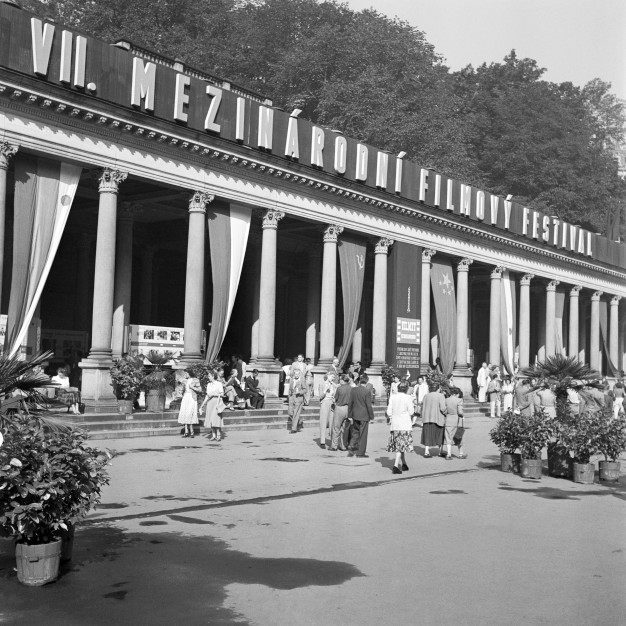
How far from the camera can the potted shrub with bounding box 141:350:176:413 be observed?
2264 cm

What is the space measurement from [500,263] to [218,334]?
64.3 feet

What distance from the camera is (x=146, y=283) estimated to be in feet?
116

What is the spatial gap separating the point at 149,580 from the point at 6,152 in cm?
1661

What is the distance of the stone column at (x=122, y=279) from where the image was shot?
26769 mm

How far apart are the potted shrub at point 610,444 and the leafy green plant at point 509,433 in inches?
58.1

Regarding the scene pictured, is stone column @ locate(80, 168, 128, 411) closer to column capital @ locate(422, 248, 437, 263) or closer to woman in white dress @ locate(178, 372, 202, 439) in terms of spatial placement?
woman in white dress @ locate(178, 372, 202, 439)

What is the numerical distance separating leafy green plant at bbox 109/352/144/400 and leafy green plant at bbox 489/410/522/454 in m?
10.5

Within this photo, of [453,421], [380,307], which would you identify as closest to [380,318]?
[380,307]

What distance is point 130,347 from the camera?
2369 centimetres

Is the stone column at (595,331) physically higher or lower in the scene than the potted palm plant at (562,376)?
higher

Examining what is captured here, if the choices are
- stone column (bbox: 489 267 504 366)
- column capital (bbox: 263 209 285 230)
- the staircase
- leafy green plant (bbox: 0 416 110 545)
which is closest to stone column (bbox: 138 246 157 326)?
column capital (bbox: 263 209 285 230)

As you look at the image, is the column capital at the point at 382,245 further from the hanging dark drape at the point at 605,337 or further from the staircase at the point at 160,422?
the hanging dark drape at the point at 605,337

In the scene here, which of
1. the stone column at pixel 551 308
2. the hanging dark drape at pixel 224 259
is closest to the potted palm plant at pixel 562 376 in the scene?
the hanging dark drape at pixel 224 259

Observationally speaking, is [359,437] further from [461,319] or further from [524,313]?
[524,313]
